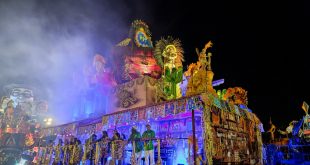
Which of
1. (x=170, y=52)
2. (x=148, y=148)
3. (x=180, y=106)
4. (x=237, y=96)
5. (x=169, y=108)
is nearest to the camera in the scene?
(x=148, y=148)

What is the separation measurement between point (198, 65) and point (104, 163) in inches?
322

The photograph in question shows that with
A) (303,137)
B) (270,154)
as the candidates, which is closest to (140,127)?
(270,154)

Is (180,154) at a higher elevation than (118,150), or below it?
below

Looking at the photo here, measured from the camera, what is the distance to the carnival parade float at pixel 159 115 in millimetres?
10617

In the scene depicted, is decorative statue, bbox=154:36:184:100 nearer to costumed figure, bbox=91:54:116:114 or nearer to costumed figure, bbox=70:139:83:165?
costumed figure, bbox=91:54:116:114

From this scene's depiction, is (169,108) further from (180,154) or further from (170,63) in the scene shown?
(170,63)

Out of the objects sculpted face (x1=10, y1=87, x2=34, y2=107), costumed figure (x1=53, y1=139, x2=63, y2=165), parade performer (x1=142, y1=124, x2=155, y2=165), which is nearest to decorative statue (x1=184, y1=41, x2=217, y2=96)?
parade performer (x1=142, y1=124, x2=155, y2=165)

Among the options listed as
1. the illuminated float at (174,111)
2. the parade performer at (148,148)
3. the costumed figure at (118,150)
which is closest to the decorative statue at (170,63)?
the illuminated float at (174,111)

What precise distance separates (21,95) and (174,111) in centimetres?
3784

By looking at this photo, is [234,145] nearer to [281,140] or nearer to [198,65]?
[198,65]

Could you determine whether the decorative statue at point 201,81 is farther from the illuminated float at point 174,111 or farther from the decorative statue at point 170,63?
the decorative statue at point 170,63

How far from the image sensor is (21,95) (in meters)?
39.2

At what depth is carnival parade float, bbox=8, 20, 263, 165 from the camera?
418 inches

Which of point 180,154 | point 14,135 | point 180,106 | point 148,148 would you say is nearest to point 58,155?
point 14,135
